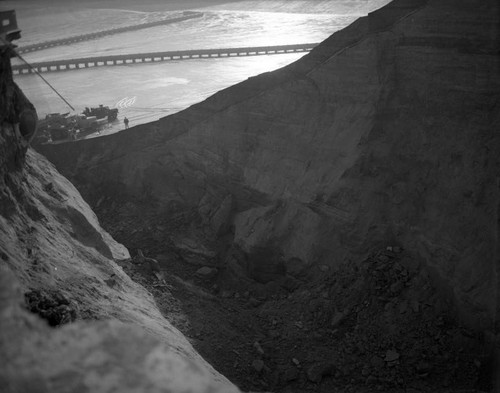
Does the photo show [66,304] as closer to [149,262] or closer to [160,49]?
[149,262]

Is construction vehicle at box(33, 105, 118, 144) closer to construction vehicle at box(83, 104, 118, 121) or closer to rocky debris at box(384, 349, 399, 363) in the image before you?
construction vehicle at box(83, 104, 118, 121)

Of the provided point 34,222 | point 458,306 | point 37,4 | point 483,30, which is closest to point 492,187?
point 458,306

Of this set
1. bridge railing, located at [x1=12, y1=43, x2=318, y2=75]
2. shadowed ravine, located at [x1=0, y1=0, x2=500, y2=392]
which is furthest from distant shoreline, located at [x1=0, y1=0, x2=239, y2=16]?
shadowed ravine, located at [x1=0, y1=0, x2=500, y2=392]

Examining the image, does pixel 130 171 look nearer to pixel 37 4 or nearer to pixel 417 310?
pixel 417 310

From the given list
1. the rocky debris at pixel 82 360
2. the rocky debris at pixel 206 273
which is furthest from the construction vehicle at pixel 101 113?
the rocky debris at pixel 82 360

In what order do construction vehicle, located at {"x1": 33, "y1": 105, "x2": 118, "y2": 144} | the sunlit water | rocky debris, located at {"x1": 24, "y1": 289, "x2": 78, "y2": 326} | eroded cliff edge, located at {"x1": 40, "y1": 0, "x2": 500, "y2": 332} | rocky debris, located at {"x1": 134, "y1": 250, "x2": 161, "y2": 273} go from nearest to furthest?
rocky debris, located at {"x1": 24, "y1": 289, "x2": 78, "y2": 326} → eroded cliff edge, located at {"x1": 40, "y1": 0, "x2": 500, "y2": 332} → rocky debris, located at {"x1": 134, "y1": 250, "x2": 161, "y2": 273} → construction vehicle, located at {"x1": 33, "y1": 105, "x2": 118, "y2": 144} → the sunlit water

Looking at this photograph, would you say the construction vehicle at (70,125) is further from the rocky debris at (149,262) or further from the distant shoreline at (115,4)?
the distant shoreline at (115,4)
